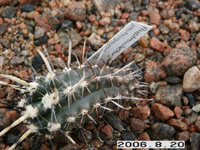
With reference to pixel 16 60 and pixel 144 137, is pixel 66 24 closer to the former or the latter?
pixel 16 60

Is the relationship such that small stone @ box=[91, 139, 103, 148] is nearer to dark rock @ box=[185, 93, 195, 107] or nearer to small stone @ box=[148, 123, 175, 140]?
small stone @ box=[148, 123, 175, 140]

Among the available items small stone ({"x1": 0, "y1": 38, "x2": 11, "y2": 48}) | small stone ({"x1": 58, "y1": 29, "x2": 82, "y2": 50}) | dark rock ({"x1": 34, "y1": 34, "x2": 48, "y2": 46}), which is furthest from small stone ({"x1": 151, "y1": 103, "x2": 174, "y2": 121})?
small stone ({"x1": 0, "y1": 38, "x2": 11, "y2": 48})

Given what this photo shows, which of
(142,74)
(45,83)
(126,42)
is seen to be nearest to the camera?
(45,83)

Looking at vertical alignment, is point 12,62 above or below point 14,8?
below

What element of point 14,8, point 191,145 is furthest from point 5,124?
point 191,145

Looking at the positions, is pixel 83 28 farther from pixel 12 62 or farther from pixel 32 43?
pixel 12 62

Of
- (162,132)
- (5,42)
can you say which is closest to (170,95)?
(162,132)
